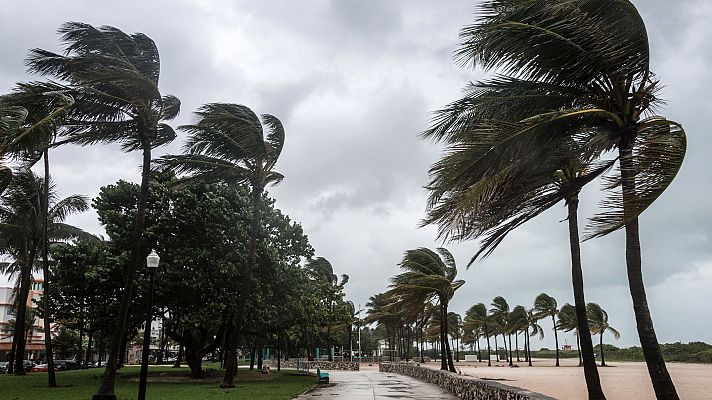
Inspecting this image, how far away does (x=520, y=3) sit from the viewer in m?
8.57

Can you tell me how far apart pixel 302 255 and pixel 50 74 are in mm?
18627

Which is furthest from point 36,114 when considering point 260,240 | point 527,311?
point 527,311

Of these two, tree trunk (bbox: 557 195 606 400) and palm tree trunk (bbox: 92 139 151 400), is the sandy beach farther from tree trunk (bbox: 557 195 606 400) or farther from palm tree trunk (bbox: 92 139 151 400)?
palm tree trunk (bbox: 92 139 151 400)

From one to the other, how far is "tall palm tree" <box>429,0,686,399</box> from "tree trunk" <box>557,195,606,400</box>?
5039mm

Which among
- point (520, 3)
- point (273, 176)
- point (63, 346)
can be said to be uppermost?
point (273, 176)

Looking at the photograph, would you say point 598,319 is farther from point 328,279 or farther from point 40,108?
point 40,108

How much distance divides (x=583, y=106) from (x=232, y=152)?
17.3 metres

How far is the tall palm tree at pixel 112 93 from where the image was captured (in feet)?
51.1

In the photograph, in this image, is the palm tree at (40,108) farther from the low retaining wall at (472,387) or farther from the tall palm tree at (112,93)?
the low retaining wall at (472,387)

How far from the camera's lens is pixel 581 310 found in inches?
556

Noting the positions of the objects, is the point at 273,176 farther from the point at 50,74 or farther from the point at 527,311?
the point at 527,311

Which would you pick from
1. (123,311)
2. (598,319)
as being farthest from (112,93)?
(598,319)

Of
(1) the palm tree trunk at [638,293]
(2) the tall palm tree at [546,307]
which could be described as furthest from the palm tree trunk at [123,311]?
(2) the tall palm tree at [546,307]

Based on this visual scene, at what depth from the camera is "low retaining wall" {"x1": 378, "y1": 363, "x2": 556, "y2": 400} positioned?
11.2m
